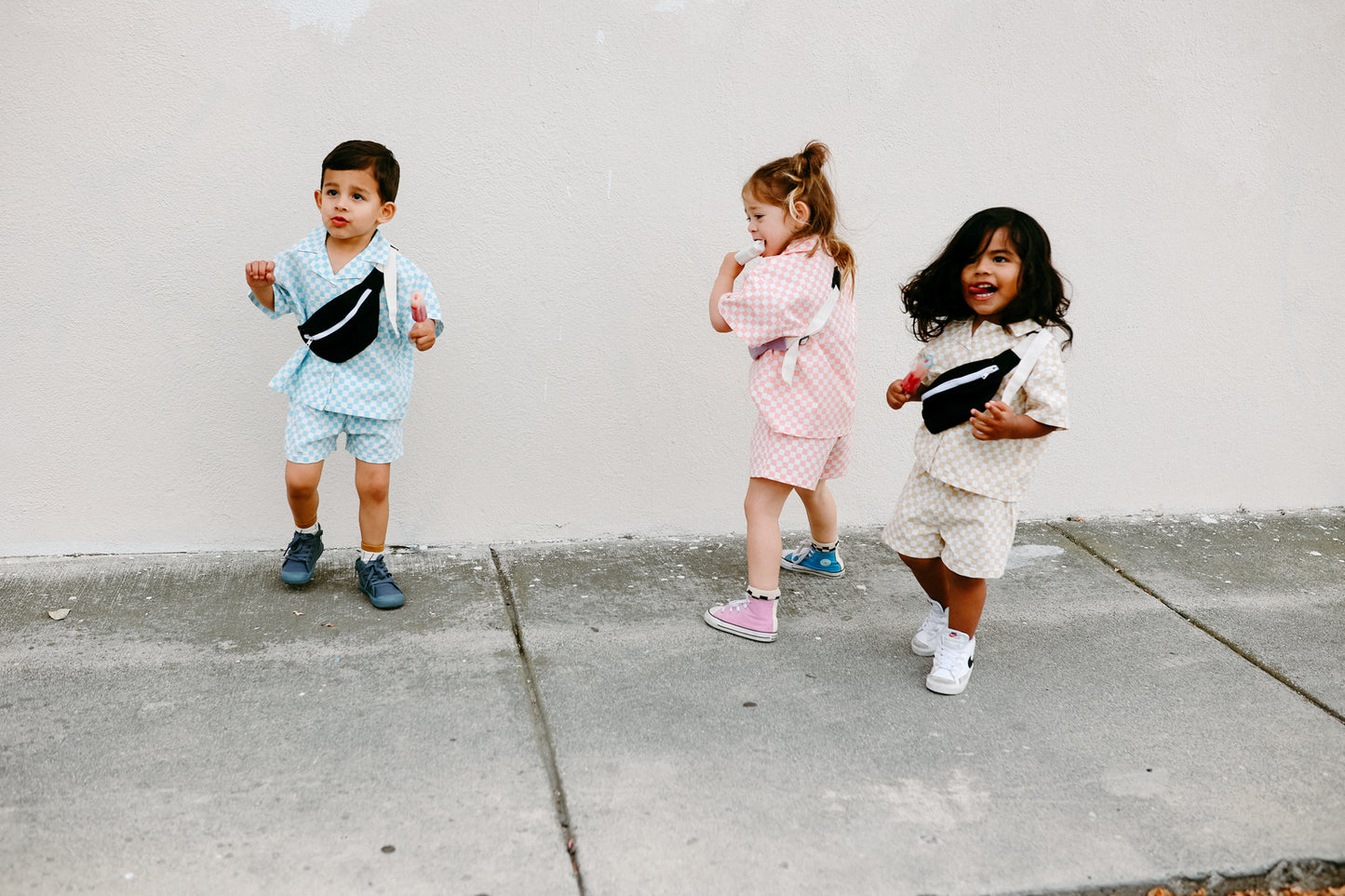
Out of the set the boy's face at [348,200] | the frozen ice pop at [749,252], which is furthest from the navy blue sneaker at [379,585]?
the frozen ice pop at [749,252]

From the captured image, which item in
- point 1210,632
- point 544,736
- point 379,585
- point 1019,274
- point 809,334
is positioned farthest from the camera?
point 1210,632

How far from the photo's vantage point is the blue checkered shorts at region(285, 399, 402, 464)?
121 inches

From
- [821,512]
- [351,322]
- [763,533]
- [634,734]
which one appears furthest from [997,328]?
[351,322]

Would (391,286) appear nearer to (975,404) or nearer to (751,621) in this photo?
(751,621)

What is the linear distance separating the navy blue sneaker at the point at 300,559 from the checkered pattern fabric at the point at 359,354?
486 mm

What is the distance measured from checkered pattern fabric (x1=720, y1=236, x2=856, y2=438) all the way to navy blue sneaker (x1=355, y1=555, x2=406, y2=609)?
1.21 metres

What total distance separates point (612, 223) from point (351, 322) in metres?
1.02

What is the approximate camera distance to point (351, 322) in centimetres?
298

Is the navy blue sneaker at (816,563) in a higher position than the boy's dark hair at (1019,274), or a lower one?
lower

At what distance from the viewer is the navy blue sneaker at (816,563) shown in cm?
368

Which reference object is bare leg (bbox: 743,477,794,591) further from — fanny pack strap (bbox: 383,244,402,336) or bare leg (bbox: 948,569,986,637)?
fanny pack strap (bbox: 383,244,402,336)

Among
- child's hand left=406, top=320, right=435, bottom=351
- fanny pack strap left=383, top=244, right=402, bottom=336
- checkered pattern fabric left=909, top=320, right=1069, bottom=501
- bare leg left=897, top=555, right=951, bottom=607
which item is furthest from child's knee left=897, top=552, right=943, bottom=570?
fanny pack strap left=383, top=244, right=402, bottom=336

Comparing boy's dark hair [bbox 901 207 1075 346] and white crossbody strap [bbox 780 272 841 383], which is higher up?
boy's dark hair [bbox 901 207 1075 346]

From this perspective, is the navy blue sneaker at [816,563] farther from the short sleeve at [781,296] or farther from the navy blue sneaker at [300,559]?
the navy blue sneaker at [300,559]
